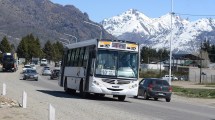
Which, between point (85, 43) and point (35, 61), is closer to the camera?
point (85, 43)

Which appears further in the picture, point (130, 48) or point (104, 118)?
point (130, 48)

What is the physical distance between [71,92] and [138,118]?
17.0m

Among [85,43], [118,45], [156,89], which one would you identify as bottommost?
[156,89]

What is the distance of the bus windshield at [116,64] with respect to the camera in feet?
98.5

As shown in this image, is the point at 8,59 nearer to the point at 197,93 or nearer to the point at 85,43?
the point at 197,93

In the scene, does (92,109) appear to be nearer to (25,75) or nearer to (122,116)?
(122,116)

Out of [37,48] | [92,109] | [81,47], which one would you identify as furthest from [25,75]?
[37,48]

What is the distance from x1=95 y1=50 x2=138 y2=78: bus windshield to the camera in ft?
98.5

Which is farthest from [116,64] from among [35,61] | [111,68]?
[35,61]

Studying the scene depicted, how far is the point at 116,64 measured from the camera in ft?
99.2

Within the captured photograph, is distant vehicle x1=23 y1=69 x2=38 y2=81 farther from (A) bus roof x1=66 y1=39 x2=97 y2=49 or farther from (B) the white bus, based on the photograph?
(B) the white bus

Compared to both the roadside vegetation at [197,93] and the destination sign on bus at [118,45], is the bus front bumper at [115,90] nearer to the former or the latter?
the destination sign on bus at [118,45]

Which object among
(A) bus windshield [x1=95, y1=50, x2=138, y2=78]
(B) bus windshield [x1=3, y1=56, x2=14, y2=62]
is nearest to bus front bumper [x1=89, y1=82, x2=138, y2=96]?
(A) bus windshield [x1=95, y1=50, x2=138, y2=78]

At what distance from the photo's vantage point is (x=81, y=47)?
33.2 meters
